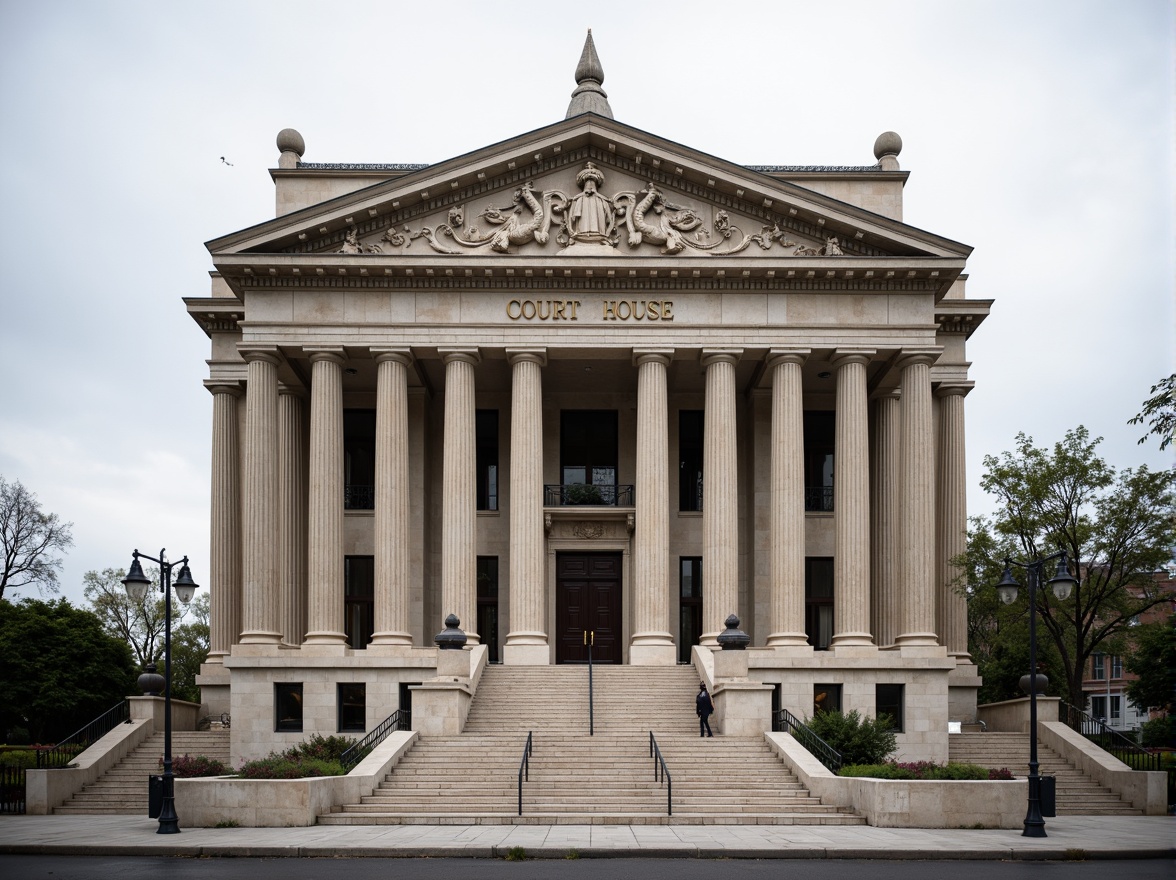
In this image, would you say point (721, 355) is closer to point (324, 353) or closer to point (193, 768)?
point (324, 353)

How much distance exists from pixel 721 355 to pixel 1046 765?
1544cm

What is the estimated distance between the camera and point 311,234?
39.8 metres

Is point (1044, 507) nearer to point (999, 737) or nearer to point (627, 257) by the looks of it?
point (999, 737)

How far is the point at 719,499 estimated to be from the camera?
131 feet

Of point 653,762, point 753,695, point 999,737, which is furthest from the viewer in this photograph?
point 999,737

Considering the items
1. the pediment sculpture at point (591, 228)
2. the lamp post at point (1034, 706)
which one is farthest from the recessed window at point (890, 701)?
the pediment sculpture at point (591, 228)

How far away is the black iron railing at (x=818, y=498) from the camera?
150ft

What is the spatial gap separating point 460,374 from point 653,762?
15490 millimetres

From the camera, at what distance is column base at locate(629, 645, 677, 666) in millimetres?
38656

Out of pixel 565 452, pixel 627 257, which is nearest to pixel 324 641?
pixel 565 452

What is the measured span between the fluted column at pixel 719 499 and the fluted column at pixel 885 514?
6.21m

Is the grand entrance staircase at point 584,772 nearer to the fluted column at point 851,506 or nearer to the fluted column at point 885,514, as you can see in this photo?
the fluted column at point 851,506

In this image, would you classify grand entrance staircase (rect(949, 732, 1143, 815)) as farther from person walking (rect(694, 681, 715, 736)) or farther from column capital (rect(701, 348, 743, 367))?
column capital (rect(701, 348, 743, 367))

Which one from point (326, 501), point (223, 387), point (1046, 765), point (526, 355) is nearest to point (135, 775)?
point (326, 501)
